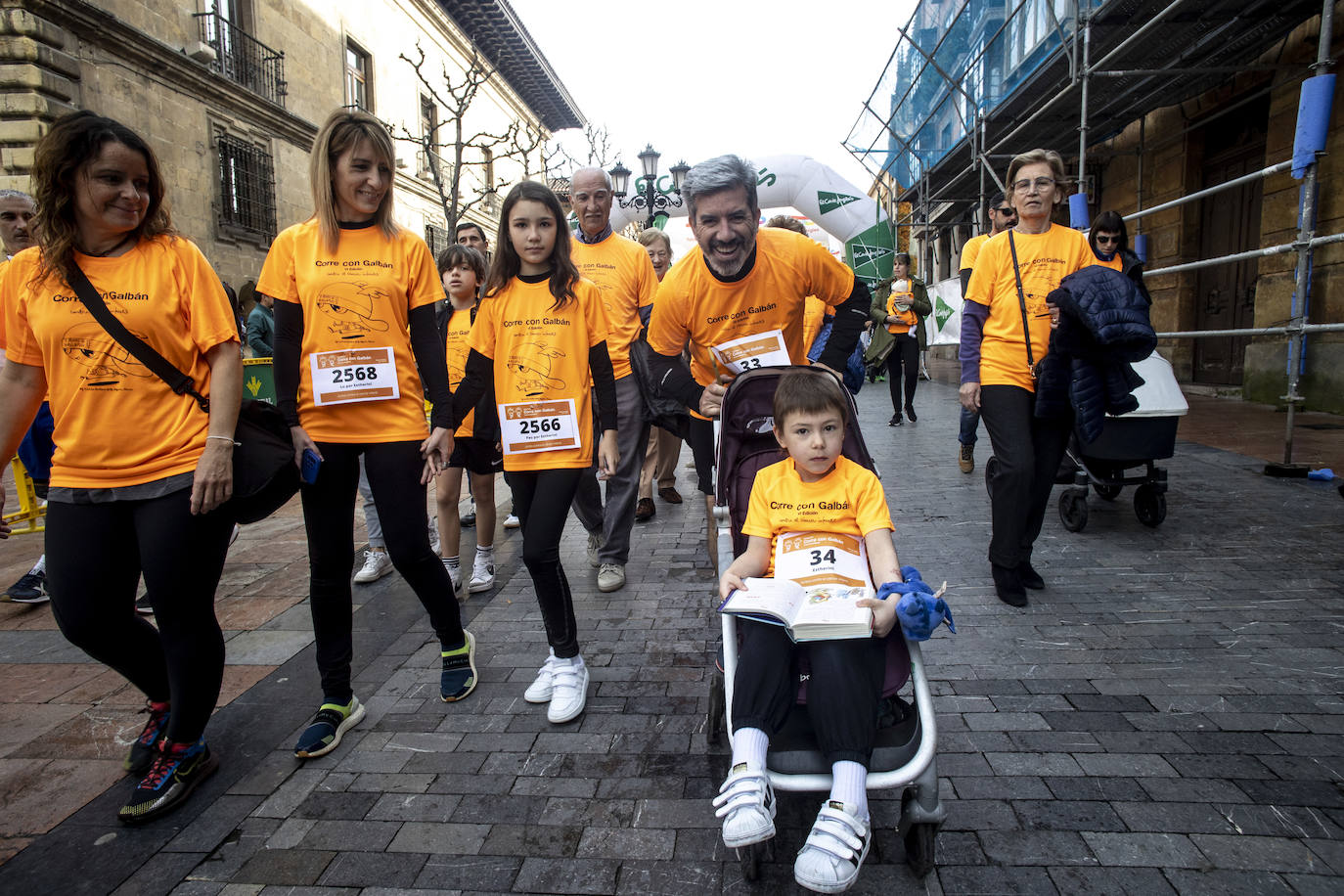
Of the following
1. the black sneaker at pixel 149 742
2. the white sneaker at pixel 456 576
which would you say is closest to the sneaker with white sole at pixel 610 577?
the white sneaker at pixel 456 576

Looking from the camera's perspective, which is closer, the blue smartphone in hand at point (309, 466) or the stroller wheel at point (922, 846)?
the stroller wheel at point (922, 846)

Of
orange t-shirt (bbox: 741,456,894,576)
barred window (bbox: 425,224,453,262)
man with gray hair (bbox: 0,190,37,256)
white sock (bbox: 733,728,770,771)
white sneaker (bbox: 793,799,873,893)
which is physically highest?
barred window (bbox: 425,224,453,262)

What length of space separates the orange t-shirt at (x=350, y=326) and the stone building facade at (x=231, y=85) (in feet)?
29.2

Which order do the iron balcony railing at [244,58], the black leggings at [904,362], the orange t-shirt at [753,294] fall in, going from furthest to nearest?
1. the iron balcony railing at [244,58]
2. the black leggings at [904,362]
3. the orange t-shirt at [753,294]

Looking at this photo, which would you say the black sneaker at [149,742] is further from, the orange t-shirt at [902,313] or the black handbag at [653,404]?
the orange t-shirt at [902,313]

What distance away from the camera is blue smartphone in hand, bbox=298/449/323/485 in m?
2.74

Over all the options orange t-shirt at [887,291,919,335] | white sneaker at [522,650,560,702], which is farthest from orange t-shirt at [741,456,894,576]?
orange t-shirt at [887,291,919,335]

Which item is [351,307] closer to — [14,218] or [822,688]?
[822,688]

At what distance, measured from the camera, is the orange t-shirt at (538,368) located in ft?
10.5

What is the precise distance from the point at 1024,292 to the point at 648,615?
2569 millimetres

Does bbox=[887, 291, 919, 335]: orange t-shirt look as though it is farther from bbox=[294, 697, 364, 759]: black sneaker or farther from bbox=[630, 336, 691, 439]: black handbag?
bbox=[294, 697, 364, 759]: black sneaker

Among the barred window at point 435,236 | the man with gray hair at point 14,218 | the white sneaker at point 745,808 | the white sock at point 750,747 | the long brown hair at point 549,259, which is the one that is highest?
the barred window at point 435,236

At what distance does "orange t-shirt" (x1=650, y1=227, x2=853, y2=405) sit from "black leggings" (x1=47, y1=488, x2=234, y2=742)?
192 cm

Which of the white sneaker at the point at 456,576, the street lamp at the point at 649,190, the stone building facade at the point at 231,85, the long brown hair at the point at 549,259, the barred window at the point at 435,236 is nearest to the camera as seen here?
the long brown hair at the point at 549,259
